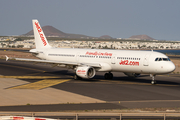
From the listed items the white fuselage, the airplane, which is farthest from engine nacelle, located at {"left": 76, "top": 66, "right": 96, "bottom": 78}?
the white fuselage

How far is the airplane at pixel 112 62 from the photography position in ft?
118

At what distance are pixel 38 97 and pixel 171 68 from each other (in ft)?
58.6

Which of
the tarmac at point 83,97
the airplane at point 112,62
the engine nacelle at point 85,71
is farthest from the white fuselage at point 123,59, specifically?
the tarmac at point 83,97

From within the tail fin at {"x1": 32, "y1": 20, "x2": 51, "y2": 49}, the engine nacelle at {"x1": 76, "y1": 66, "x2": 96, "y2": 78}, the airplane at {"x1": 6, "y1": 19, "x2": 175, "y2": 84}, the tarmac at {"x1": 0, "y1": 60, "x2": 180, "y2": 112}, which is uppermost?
the tail fin at {"x1": 32, "y1": 20, "x2": 51, "y2": 49}

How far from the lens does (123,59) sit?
126ft

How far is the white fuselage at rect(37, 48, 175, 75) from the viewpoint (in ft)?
117

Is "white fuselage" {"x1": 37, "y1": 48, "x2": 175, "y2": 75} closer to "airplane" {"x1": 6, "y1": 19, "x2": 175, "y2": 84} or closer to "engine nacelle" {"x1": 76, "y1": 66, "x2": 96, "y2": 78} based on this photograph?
"airplane" {"x1": 6, "y1": 19, "x2": 175, "y2": 84}

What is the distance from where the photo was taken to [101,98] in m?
27.3

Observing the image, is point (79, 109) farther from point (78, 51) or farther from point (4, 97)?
point (78, 51)

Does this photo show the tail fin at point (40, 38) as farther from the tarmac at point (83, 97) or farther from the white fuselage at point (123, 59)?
the tarmac at point (83, 97)

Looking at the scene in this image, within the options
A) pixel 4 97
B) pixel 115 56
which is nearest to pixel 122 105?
pixel 4 97

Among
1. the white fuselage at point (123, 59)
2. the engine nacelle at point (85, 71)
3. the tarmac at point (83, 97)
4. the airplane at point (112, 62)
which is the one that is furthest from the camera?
the engine nacelle at point (85, 71)

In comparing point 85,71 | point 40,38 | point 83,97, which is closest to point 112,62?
point 85,71

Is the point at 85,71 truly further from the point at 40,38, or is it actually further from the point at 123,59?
the point at 40,38
